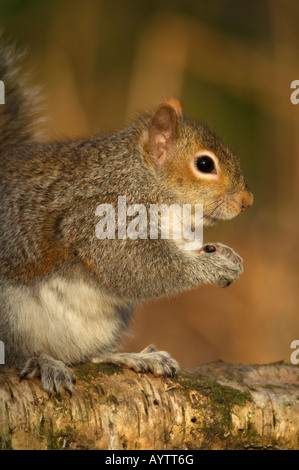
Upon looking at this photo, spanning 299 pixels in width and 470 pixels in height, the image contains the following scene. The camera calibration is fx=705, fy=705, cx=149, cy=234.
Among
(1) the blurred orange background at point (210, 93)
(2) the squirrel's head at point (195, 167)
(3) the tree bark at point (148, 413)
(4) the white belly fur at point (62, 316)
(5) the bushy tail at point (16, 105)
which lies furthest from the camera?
(1) the blurred orange background at point (210, 93)


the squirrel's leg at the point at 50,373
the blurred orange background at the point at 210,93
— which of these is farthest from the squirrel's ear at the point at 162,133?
the blurred orange background at the point at 210,93

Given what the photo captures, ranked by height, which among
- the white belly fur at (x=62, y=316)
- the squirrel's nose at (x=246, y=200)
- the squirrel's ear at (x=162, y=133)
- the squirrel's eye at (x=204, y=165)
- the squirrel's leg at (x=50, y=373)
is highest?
the squirrel's ear at (x=162, y=133)

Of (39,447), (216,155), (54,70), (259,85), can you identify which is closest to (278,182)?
(259,85)

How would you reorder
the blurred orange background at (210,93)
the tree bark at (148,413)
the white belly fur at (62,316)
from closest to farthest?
the tree bark at (148,413) < the white belly fur at (62,316) < the blurred orange background at (210,93)

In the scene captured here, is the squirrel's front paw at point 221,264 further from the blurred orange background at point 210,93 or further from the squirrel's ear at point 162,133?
the blurred orange background at point 210,93

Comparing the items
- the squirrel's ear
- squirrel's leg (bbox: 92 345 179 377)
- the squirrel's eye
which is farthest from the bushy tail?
squirrel's leg (bbox: 92 345 179 377)

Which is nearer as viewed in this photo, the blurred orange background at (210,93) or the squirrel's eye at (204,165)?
the squirrel's eye at (204,165)
